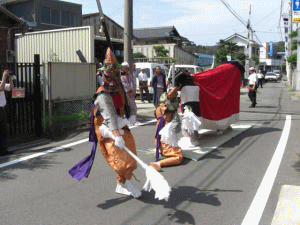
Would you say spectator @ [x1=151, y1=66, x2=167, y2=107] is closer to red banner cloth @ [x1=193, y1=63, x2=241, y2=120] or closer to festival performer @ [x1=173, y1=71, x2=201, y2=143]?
red banner cloth @ [x1=193, y1=63, x2=241, y2=120]

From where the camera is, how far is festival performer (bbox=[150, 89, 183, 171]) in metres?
6.29

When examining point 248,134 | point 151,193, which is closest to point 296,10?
point 248,134

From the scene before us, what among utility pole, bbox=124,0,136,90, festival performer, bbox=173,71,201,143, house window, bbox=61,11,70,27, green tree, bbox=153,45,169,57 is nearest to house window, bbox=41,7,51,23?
house window, bbox=61,11,70,27

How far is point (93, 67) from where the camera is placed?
1091cm

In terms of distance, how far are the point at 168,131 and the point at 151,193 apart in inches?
56.9

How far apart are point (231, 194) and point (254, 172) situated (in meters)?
1.22

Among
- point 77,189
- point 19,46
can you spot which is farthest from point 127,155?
point 19,46

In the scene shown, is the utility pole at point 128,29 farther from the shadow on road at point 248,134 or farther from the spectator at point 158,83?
the shadow on road at point 248,134

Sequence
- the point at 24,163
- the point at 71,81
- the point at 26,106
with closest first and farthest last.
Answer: the point at 24,163 < the point at 26,106 < the point at 71,81

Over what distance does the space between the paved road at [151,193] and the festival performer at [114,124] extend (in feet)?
1.47

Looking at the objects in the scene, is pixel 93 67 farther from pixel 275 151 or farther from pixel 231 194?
pixel 231 194

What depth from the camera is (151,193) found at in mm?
5078

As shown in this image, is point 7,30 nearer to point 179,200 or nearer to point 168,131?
point 168,131

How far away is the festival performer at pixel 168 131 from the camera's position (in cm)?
629
